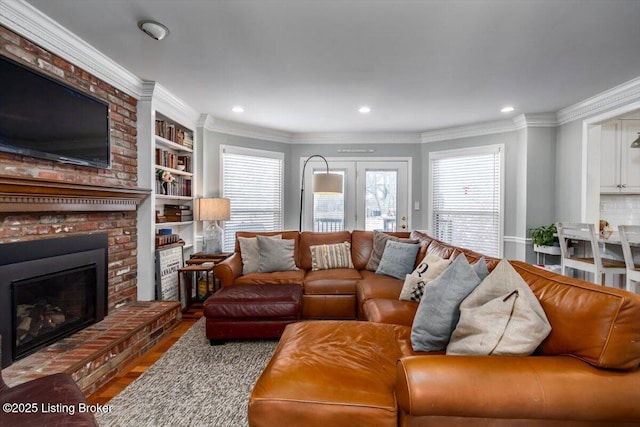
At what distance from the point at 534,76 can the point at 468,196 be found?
226 cm

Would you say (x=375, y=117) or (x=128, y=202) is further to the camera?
(x=375, y=117)

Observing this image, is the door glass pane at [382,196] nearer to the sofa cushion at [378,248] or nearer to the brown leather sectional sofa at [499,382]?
the sofa cushion at [378,248]

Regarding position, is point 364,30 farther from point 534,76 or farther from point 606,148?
point 606,148

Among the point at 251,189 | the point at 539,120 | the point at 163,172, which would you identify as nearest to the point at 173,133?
the point at 163,172

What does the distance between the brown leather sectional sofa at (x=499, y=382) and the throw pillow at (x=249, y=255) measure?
2.12 metres

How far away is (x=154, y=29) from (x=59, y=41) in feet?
2.53

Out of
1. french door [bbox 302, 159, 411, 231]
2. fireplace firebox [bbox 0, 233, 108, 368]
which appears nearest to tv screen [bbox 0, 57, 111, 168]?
fireplace firebox [bbox 0, 233, 108, 368]

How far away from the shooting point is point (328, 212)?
5.65 meters

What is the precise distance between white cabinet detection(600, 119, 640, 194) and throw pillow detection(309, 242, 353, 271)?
3267mm

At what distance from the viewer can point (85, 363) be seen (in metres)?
2.04

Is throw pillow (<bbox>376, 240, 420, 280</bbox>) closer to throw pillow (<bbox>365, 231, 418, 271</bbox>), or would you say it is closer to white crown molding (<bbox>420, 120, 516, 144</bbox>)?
throw pillow (<bbox>365, 231, 418, 271</bbox>)

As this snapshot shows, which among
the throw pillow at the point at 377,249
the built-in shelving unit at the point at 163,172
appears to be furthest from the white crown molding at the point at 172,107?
the throw pillow at the point at 377,249

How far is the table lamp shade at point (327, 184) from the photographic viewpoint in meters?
4.33

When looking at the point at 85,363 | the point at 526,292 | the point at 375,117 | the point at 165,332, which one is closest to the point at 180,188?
the point at 165,332
